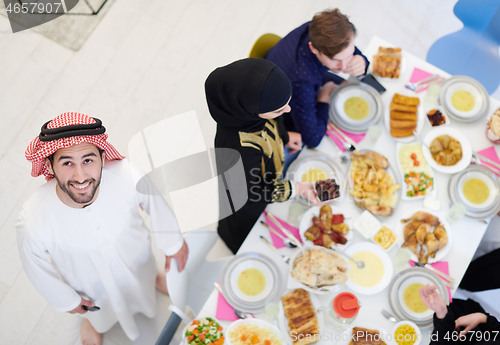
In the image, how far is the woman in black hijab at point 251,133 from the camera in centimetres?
158

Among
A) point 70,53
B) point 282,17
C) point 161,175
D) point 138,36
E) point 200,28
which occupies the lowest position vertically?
point 161,175

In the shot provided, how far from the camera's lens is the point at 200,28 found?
363 centimetres

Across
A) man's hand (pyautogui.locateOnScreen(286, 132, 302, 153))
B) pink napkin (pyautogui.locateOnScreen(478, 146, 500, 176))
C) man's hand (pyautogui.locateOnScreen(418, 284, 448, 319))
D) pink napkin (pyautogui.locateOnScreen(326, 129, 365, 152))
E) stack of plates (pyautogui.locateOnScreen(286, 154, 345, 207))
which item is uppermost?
pink napkin (pyautogui.locateOnScreen(478, 146, 500, 176))

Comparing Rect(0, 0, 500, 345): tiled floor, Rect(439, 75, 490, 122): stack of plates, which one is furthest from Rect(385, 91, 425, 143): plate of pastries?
Rect(0, 0, 500, 345): tiled floor

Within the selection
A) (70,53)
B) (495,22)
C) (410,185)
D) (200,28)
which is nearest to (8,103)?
(70,53)

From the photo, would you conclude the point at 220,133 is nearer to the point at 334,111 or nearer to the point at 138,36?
the point at 334,111

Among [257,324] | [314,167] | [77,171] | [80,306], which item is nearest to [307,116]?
[314,167]

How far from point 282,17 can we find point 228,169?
2347 millimetres

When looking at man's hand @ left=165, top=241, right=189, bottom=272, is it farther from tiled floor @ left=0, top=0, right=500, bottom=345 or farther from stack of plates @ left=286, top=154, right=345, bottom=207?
tiled floor @ left=0, top=0, right=500, bottom=345

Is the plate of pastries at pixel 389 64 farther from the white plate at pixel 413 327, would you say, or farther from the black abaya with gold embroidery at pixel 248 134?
the white plate at pixel 413 327

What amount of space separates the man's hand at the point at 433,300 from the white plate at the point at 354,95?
96cm

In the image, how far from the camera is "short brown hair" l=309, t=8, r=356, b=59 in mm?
2008

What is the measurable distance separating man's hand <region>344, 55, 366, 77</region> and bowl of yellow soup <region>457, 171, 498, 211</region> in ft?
2.72

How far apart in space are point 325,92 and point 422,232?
3.32 ft
